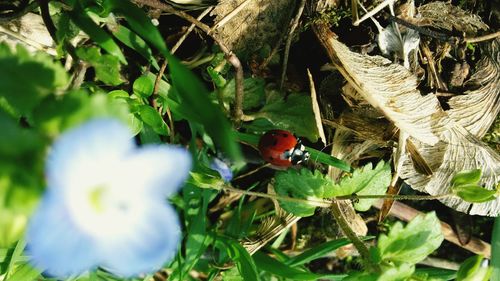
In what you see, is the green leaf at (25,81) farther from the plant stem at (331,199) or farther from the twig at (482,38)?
the twig at (482,38)

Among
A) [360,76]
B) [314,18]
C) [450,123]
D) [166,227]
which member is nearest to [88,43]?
[314,18]

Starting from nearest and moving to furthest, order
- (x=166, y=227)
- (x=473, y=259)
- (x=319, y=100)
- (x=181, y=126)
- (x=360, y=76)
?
1. (x=166, y=227)
2. (x=473, y=259)
3. (x=360, y=76)
4. (x=319, y=100)
5. (x=181, y=126)

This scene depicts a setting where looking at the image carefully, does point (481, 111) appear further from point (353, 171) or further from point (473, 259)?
point (473, 259)

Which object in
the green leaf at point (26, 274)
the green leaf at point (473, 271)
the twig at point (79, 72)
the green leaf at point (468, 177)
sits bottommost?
the green leaf at point (26, 274)

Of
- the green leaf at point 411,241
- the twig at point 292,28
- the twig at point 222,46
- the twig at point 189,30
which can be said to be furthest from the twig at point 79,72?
the green leaf at point 411,241

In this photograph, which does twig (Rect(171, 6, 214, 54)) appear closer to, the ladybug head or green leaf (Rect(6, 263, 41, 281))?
the ladybug head

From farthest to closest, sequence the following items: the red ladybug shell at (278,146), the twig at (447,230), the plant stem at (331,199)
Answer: the twig at (447,230) < the red ladybug shell at (278,146) < the plant stem at (331,199)

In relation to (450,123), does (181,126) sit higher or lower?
lower

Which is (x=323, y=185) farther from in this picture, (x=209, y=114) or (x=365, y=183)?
(x=209, y=114)
